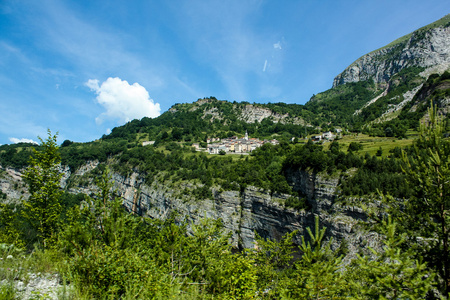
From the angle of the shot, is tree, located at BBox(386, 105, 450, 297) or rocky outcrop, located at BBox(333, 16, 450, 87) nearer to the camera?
tree, located at BBox(386, 105, 450, 297)

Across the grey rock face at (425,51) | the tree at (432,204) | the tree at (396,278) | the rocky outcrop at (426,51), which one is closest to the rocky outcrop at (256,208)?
the tree at (432,204)

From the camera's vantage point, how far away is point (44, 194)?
449 inches

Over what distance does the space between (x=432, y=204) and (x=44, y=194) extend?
53.1 ft

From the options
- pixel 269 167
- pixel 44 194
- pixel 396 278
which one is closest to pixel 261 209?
pixel 269 167

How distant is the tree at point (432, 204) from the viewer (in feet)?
15.8

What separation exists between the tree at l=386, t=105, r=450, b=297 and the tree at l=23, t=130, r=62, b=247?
15.2 m

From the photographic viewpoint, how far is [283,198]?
146ft

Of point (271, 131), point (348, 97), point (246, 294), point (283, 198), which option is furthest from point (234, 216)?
point (348, 97)

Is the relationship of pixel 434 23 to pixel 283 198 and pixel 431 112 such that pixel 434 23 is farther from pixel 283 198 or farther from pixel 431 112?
pixel 431 112

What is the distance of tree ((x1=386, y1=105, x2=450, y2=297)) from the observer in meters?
4.82

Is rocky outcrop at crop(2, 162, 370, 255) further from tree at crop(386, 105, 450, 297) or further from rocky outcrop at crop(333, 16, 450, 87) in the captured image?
rocky outcrop at crop(333, 16, 450, 87)

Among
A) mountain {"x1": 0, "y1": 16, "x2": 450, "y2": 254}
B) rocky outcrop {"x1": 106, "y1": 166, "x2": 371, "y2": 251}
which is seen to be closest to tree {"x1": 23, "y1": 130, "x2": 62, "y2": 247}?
mountain {"x1": 0, "y1": 16, "x2": 450, "y2": 254}

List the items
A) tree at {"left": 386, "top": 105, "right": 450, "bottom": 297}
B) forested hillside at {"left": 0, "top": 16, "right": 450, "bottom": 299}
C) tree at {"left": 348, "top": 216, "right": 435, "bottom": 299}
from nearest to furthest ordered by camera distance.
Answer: tree at {"left": 348, "top": 216, "right": 435, "bottom": 299} < tree at {"left": 386, "top": 105, "right": 450, "bottom": 297} < forested hillside at {"left": 0, "top": 16, "right": 450, "bottom": 299}

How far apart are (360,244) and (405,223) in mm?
26545
